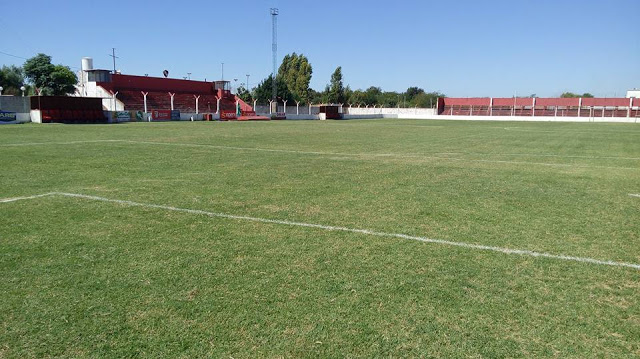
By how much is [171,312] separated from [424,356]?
1807 mm

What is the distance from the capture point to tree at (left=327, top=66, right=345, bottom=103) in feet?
352

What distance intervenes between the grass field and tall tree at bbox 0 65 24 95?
85.9 metres

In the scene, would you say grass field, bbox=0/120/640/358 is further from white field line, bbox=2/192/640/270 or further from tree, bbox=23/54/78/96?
tree, bbox=23/54/78/96

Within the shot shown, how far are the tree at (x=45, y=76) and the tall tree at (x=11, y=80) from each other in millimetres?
14545

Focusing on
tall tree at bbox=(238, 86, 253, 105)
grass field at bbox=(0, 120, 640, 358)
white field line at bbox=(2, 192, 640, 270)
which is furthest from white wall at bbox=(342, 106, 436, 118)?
white field line at bbox=(2, 192, 640, 270)

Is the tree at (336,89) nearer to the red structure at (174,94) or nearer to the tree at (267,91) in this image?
the tree at (267,91)

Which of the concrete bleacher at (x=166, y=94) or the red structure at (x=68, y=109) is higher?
the concrete bleacher at (x=166, y=94)

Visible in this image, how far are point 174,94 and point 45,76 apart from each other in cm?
1793

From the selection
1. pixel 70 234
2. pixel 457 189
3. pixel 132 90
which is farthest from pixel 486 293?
pixel 132 90

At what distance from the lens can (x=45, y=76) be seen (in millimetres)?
67250

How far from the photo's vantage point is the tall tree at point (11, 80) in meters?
79.9

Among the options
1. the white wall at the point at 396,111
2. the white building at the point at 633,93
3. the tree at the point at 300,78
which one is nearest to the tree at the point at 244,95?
the tree at the point at 300,78

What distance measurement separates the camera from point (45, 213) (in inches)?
253

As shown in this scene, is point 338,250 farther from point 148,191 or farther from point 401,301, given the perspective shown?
point 148,191
